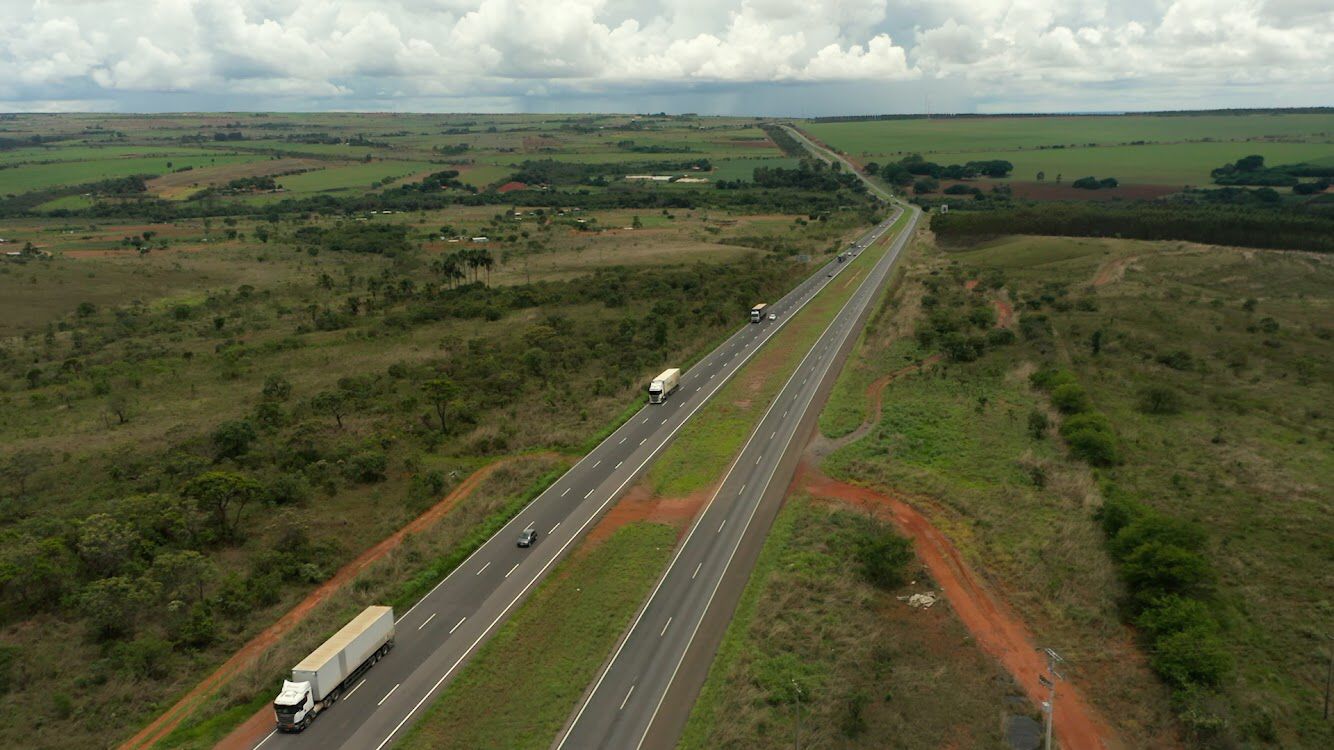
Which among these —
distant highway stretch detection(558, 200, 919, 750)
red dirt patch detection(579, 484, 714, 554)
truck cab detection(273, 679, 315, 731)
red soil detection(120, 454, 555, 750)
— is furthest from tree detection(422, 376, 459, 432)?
truck cab detection(273, 679, 315, 731)

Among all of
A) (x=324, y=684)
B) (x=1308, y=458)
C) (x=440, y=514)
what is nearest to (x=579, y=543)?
(x=440, y=514)

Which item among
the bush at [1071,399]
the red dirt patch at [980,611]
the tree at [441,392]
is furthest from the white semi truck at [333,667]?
the bush at [1071,399]

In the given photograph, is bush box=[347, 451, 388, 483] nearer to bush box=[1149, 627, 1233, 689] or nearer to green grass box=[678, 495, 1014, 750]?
green grass box=[678, 495, 1014, 750]

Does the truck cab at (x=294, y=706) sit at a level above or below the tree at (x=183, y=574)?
below

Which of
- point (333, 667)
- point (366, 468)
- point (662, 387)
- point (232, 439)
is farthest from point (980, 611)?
point (232, 439)

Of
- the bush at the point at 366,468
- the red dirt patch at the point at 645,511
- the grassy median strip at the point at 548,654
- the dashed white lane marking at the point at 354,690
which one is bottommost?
the dashed white lane marking at the point at 354,690

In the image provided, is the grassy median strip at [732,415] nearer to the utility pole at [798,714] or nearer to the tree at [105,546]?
the utility pole at [798,714]
